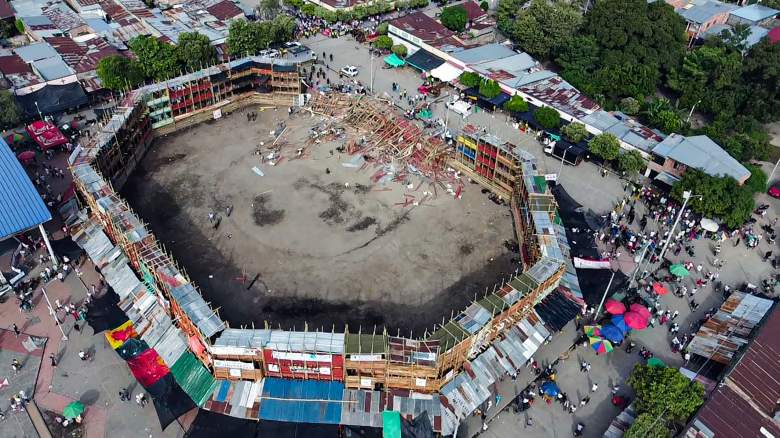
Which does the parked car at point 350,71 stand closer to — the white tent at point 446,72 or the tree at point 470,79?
the white tent at point 446,72

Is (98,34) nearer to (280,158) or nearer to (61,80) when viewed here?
(61,80)


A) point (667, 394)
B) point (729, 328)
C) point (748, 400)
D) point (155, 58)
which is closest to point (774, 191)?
point (729, 328)

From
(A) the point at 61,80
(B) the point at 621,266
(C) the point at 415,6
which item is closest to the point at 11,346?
(A) the point at 61,80

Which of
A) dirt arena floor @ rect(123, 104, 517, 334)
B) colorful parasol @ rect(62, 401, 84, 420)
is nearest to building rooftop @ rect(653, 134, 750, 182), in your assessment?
dirt arena floor @ rect(123, 104, 517, 334)

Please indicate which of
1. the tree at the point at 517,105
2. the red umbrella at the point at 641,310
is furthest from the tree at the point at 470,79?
the red umbrella at the point at 641,310

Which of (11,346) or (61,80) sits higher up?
(61,80)

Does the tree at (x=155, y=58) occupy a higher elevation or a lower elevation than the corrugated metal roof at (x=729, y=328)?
higher

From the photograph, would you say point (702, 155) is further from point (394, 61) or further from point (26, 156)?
point (26, 156)
